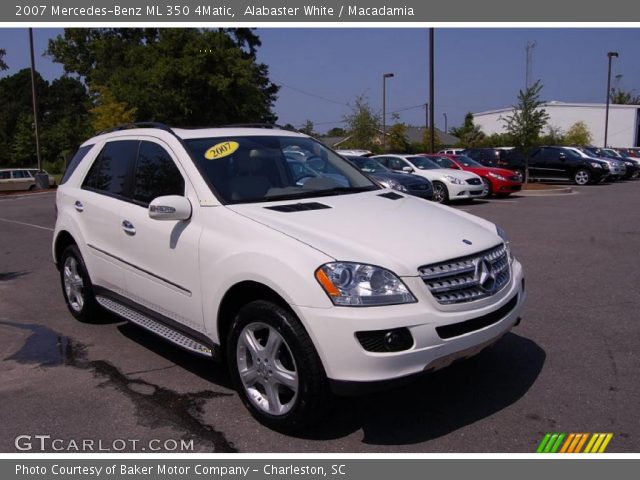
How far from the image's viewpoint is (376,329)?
3115 millimetres

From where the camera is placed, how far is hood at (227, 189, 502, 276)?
10.9 ft

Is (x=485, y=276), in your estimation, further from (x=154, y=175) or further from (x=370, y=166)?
(x=370, y=166)

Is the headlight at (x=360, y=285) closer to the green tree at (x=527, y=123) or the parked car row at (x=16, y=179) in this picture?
the green tree at (x=527, y=123)

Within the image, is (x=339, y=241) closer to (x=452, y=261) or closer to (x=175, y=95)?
(x=452, y=261)

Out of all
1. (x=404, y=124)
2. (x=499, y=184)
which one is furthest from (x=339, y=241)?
(x=404, y=124)

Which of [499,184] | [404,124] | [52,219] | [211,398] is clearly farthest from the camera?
[404,124]

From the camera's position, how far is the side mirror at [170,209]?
395 cm

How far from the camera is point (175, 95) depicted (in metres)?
37.3

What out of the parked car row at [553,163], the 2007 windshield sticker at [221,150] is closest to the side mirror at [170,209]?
the 2007 windshield sticker at [221,150]

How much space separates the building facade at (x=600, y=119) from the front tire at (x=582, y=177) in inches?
1627

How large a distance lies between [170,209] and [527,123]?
22843 millimetres

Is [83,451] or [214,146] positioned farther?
[214,146]

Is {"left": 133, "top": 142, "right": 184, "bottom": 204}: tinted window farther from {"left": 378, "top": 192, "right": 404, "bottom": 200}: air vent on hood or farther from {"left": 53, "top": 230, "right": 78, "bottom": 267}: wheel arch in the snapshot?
{"left": 378, "top": 192, "right": 404, "bottom": 200}: air vent on hood

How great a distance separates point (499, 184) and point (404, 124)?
25504 millimetres
